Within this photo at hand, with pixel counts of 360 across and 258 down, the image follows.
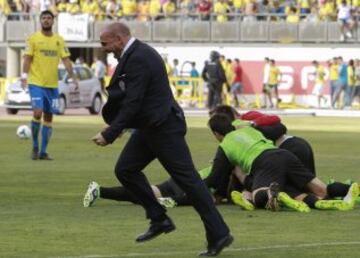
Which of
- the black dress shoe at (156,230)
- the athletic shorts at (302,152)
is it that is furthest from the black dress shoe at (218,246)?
the athletic shorts at (302,152)

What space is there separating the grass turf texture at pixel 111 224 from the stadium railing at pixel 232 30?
3638 centimetres

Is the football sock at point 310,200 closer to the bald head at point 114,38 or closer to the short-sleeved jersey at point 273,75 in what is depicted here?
the bald head at point 114,38

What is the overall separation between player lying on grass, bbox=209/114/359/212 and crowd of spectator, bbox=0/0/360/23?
146 feet

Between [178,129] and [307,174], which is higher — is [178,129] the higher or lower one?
the higher one

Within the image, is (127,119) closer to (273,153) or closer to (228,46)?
(273,153)

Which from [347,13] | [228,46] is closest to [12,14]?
[228,46]

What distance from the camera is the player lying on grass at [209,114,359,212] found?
1523cm

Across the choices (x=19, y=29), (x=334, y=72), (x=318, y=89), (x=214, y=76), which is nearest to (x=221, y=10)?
(x=318, y=89)

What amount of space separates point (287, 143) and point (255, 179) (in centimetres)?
114

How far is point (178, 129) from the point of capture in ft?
38.9

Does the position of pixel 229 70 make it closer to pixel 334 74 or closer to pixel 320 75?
pixel 320 75

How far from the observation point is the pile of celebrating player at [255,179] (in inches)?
600

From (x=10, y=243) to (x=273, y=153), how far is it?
13.1ft

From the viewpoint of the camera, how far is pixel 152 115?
462 inches
